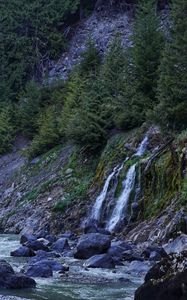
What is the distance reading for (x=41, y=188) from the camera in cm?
2773

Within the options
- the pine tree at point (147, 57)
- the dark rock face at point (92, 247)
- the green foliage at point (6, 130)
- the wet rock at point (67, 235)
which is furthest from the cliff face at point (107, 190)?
the green foliage at point (6, 130)

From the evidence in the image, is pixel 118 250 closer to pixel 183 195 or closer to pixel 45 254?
pixel 45 254

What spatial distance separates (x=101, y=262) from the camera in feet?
43.6

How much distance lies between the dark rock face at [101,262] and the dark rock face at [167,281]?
439 cm

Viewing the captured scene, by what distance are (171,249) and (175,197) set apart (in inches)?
176

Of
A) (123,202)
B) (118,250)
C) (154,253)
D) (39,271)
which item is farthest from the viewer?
(123,202)

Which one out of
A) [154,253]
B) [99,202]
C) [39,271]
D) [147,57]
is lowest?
[99,202]

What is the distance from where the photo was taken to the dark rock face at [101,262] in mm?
13141

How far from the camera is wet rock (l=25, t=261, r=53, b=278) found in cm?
1201

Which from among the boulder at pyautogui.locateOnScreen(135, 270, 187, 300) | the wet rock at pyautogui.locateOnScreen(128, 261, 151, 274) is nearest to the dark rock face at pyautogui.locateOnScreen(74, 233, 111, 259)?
the wet rock at pyautogui.locateOnScreen(128, 261, 151, 274)

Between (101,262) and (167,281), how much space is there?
5.40 metres

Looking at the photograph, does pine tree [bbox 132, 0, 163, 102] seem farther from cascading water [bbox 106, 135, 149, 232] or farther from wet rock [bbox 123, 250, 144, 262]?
wet rock [bbox 123, 250, 144, 262]

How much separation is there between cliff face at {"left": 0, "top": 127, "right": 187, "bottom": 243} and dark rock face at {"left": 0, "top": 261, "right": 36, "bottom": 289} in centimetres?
572

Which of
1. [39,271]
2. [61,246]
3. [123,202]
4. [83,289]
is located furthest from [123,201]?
[83,289]
